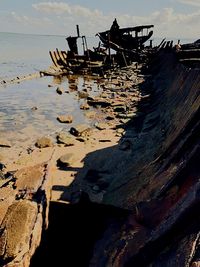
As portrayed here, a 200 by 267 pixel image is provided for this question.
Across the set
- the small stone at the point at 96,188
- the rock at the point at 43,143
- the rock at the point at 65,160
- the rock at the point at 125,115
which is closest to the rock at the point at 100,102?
the rock at the point at 125,115

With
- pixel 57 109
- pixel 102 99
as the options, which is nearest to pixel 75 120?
pixel 57 109

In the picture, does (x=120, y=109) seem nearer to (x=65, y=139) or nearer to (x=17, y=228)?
(x=65, y=139)

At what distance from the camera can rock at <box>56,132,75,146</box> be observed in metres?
9.76

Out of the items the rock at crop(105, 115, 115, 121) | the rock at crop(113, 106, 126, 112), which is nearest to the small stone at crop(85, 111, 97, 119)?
the rock at crop(105, 115, 115, 121)

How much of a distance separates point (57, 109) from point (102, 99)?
8.58ft

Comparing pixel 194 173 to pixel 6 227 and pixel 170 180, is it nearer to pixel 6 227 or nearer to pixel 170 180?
pixel 170 180

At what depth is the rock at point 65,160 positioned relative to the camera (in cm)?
776

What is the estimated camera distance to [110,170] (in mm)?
6871

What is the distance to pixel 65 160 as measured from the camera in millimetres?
7957

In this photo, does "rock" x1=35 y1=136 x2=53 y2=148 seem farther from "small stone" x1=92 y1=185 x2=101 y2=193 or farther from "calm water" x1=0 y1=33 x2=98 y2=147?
"small stone" x1=92 y1=185 x2=101 y2=193

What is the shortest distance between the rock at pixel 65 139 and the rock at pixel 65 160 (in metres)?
1.38

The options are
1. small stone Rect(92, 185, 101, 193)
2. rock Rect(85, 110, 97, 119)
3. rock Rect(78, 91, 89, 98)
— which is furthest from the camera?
rock Rect(78, 91, 89, 98)

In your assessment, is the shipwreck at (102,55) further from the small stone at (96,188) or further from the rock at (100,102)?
the small stone at (96,188)

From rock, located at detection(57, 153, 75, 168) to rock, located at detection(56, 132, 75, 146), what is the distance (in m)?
1.38
